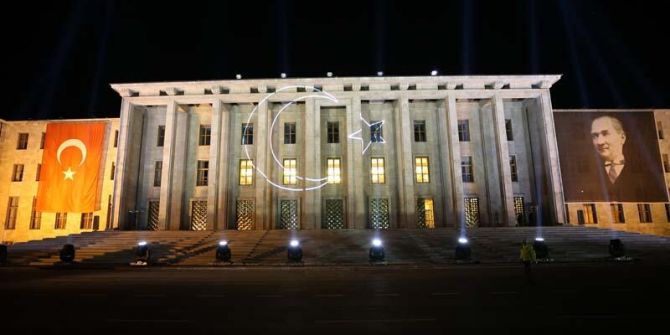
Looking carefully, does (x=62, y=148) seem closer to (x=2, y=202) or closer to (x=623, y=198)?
(x=2, y=202)

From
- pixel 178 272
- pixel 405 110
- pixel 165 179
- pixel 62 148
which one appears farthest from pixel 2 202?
pixel 405 110

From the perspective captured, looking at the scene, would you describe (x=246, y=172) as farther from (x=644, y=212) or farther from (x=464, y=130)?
(x=644, y=212)

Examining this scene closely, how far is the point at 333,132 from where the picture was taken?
98.0 feet

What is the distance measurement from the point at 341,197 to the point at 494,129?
1358 cm

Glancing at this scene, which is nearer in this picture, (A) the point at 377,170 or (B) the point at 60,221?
(A) the point at 377,170

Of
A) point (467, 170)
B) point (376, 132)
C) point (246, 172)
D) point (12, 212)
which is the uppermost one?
point (376, 132)

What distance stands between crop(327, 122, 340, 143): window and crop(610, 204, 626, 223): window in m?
23.3

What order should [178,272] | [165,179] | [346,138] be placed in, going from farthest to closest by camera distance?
1. [346,138]
2. [165,179]
3. [178,272]

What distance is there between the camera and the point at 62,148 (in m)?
30.7

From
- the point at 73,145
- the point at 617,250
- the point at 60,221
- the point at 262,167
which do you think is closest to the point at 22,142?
the point at 73,145

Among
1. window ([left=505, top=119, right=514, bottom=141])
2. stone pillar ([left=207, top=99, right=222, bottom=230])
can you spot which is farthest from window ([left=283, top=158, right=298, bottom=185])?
window ([left=505, top=119, right=514, bottom=141])

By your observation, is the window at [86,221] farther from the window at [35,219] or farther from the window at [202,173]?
the window at [202,173]

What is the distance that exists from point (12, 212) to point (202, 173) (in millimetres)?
17624

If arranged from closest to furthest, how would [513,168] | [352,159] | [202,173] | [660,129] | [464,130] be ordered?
[352,159] → [513,168] → [202,173] → [464,130] → [660,129]
